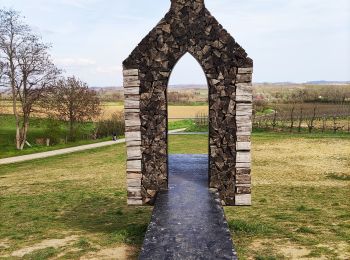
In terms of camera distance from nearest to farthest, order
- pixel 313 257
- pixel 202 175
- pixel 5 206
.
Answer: pixel 313 257 < pixel 202 175 < pixel 5 206

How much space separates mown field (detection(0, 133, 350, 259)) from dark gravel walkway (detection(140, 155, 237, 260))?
5.95 feet

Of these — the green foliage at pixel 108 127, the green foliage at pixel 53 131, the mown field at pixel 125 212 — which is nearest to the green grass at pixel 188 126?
the green foliage at pixel 108 127

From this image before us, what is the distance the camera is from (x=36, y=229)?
11.7 meters

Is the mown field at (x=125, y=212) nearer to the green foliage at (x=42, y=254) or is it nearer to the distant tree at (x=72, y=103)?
the green foliage at (x=42, y=254)

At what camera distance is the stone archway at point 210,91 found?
9094mm

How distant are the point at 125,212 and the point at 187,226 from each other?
7116mm

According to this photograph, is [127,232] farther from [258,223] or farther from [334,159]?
[334,159]

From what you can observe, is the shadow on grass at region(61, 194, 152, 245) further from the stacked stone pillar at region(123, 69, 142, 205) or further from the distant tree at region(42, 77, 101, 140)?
the distant tree at region(42, 77, 101, 140)

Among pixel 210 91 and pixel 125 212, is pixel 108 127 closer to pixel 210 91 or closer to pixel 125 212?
pixel 125 212

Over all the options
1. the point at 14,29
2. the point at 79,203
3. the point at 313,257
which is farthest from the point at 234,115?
the point at 14,29

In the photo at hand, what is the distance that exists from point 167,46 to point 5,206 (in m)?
9.83

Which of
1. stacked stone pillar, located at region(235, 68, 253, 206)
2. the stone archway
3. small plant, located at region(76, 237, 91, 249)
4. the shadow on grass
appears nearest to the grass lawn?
the shadow on grass

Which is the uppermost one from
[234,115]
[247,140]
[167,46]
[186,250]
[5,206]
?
[167,46]

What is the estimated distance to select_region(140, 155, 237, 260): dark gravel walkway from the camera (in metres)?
5.76
